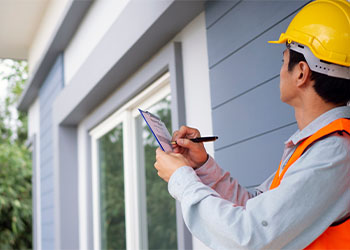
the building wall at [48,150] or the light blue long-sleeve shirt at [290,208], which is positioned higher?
the building wall at [48,150]

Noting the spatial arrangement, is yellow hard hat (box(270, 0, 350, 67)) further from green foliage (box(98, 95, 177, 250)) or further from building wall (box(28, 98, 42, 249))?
building wall (box(28, 98, 42, 249))

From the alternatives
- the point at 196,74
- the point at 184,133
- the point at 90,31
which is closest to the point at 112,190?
the point at 90,31

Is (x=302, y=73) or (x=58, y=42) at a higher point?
(x=58, y=42)

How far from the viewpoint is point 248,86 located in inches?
86.2

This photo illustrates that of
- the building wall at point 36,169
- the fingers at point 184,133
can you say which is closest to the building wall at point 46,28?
the building wall at point 36,169

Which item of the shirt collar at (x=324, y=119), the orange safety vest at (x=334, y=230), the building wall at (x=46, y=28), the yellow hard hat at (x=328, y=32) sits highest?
the building wall at (x=46, y=28)

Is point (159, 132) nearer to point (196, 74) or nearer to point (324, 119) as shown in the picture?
point (324, 119)

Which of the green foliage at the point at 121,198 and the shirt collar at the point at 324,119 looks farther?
the green foliage at the point at 121,198

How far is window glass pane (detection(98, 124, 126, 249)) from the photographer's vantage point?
4.16 metres

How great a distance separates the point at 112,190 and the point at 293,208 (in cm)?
336

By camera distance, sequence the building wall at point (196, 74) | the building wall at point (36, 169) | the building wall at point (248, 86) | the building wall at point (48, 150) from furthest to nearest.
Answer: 1. the building wall at point (36, 169)
2. the building wall at point (48, 150)
3. the building wall at point (196, 74)
4. the building wall at point (248, 86)

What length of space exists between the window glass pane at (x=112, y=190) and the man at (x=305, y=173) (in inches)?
107

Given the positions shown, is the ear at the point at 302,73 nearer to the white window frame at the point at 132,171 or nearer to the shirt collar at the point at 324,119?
the shirt collar at the point at 324,119

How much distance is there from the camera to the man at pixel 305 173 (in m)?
1.16
